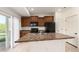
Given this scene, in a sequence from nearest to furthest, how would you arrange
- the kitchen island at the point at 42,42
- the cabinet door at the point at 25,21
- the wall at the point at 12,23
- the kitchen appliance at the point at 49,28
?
the wall at the point at 12,23, the kitchen island at the point at 42,42, the cabinet door at the point at 25,21, the kitchen appliance at the point at 49,28

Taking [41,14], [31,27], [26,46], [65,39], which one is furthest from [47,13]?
[26,46]

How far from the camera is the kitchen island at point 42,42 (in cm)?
137

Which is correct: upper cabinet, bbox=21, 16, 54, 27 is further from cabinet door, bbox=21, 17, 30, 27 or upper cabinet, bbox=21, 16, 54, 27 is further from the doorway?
the doorway

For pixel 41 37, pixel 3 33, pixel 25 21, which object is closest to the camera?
pixel 3 33

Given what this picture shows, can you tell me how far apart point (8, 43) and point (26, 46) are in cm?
26

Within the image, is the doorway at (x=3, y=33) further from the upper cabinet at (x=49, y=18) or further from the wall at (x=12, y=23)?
the upper cabinet at (x=49, y=18)

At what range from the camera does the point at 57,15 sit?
1.57m

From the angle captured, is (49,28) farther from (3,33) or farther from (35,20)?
(3,33)

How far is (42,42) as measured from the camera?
158cm

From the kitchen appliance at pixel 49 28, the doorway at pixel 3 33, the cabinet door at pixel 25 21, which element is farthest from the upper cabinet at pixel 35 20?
the doorway at pixel 3 33

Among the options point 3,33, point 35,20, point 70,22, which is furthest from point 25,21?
point 70,22

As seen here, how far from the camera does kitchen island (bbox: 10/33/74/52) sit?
1373 millimetres

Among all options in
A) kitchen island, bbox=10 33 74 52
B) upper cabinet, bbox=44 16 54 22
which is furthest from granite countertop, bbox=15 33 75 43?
upper cabinet, bbox=44 16 54 22
